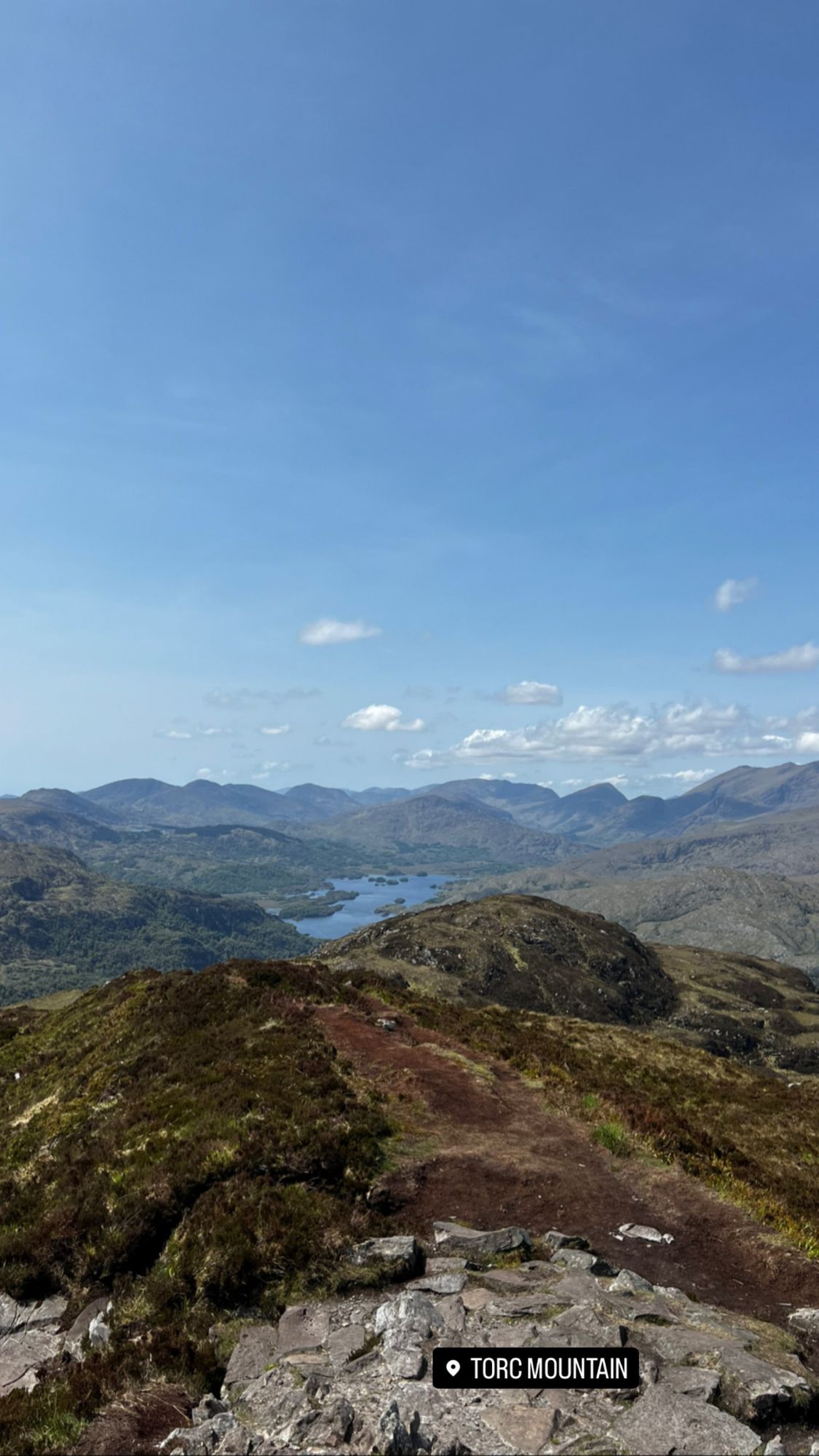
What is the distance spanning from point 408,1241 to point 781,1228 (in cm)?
1012

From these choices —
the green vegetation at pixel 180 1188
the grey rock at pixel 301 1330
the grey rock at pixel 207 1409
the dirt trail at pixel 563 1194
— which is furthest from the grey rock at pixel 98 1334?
the dirt trail at pixel 563 1194

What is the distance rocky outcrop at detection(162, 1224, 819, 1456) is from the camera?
10.2 meters

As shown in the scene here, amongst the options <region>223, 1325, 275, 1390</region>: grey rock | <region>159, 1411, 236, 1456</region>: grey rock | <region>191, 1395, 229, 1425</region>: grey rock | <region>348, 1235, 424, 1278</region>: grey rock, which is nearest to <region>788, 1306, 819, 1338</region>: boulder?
<region>348, 1235, 424, 1278</region>: grey rock

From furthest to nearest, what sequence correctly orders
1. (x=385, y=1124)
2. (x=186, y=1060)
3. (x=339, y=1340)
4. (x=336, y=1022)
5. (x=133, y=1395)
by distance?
(x=336, y=1022)
(x=186, y=1060)
(x=385, y=1124)
(x=339, y=1340)
(x=133, y=1395)

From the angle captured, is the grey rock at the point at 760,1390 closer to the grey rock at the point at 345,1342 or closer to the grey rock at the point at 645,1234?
the grey rock at the point at 345,1342

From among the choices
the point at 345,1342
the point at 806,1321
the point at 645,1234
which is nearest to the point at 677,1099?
the point at 645,1234

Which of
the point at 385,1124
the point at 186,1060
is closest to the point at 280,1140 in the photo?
the point at 385,1124

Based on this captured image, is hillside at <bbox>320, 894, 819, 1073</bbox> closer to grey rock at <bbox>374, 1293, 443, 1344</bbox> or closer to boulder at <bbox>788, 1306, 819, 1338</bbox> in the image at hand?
boulder at <bbox>788, 1306, 819, 1338</bbox>

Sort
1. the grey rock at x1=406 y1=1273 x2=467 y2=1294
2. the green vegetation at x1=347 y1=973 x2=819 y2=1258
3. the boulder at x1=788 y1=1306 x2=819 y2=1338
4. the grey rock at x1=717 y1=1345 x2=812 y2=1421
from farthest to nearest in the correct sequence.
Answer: the green vegetation at x1=347 y1=973 x2=819 y2=1258 < the grey rock at x1=406 y1=1273 x2=467 y2=1294 < the boulder at x1=788 y1=1306 x2=819 y2=1338 < the grey rock at x1=717 y1=1345 x2=812 y2=1421

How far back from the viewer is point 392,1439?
9.85 m

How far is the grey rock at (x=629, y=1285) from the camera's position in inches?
585

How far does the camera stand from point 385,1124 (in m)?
24.3

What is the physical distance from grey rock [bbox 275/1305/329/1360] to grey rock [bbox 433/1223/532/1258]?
12.6ft

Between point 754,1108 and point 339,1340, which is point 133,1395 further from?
point 754,1108
